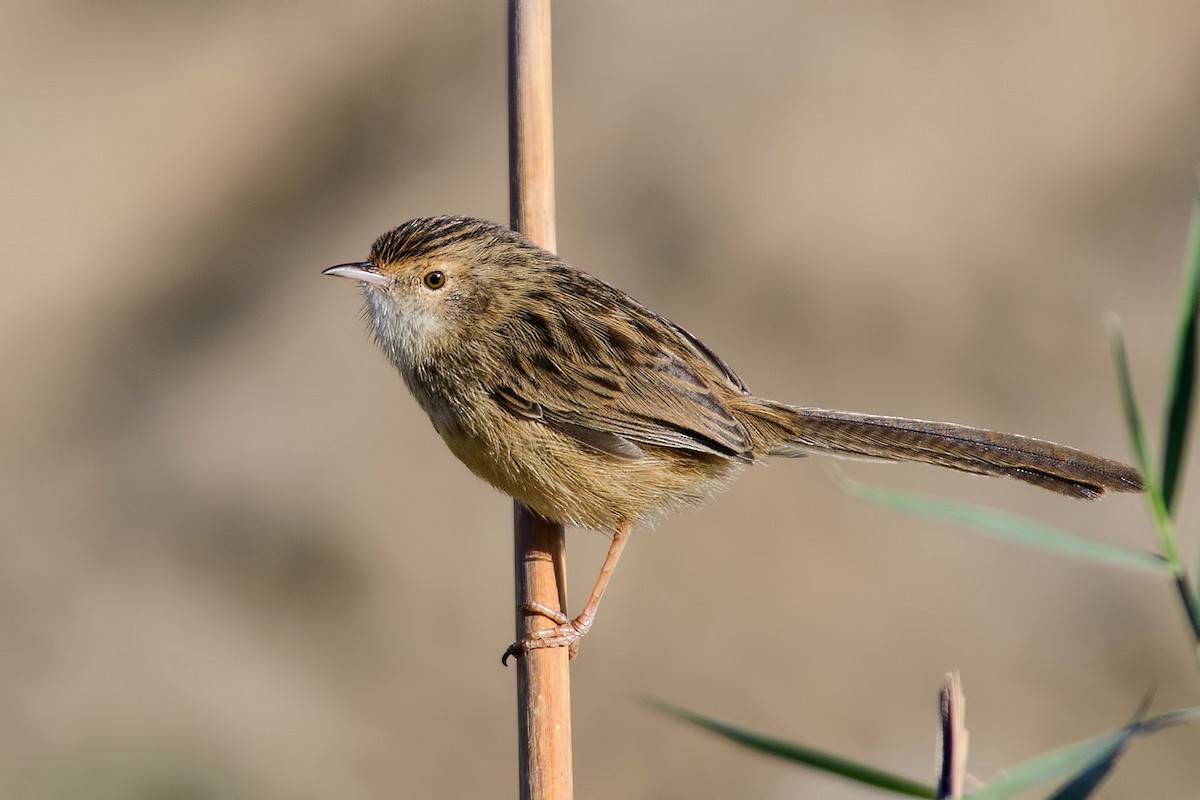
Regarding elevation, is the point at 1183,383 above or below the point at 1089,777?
above

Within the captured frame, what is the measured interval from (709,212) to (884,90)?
1.52m

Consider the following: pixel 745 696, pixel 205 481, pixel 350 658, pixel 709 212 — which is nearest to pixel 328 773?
pixel 350 658

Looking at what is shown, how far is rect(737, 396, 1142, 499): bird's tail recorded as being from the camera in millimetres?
3879

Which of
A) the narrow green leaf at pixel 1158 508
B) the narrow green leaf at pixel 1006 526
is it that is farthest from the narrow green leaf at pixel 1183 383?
the narrow green leaf at pixel 1006 526

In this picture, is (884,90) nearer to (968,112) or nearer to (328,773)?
(968,112)

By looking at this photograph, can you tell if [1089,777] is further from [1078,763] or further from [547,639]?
[547,639]

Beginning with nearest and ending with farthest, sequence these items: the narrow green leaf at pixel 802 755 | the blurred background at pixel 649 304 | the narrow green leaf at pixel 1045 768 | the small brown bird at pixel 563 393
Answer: the narrow green leaf at pixel 1045 768 < the narrow green leaf at pixel 802 755 < the small brown bird at pixel 563 393 < the blurred background at pixel 649 304

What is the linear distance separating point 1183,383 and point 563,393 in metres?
2.29

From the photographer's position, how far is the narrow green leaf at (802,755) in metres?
2.45

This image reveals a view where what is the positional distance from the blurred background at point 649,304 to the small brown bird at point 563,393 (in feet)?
11.9

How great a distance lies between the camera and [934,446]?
4277 millimetres

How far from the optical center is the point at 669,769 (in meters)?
8.41

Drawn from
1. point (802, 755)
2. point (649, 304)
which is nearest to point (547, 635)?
point (802, 755)

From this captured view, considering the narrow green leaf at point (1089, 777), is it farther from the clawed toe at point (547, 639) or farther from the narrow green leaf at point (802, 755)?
the clawed toe at point (547, 639)
